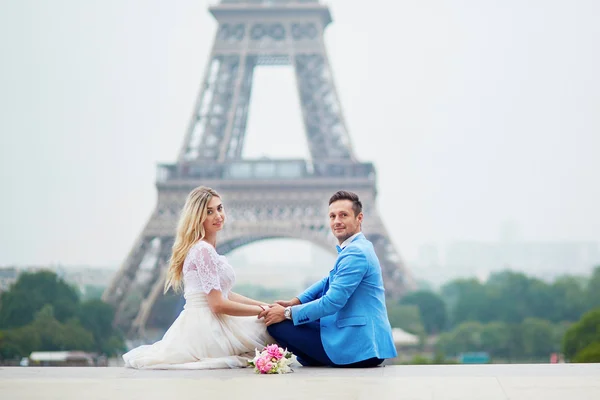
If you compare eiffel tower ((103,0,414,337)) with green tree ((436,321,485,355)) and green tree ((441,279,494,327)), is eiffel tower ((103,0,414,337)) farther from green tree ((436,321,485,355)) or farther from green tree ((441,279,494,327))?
green tree ((441,279,494,327))

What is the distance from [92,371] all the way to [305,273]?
74.9m

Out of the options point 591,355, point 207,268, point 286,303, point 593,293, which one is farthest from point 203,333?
point 593,293

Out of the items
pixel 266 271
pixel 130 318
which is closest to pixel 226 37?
pixel 130 318

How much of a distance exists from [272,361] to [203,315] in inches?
25.3

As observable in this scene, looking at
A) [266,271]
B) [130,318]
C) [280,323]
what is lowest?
[280,323]

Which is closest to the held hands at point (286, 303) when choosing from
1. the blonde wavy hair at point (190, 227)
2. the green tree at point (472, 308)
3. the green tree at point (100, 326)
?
the blonde wavy hair at point (190, 227)

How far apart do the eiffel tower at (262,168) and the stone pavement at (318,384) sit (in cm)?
2392

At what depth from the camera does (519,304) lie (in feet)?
140

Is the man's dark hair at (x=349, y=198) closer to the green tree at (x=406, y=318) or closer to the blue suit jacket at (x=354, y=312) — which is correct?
the blue suit jacket at (x=354, y=312)

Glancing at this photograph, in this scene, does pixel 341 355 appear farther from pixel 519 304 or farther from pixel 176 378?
pixel 519 304

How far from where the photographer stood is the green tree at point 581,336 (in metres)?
28.8

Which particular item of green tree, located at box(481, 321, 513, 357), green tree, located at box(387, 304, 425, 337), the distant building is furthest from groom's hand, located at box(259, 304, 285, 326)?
the distant building

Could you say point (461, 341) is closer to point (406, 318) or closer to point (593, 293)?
point (406, 318)

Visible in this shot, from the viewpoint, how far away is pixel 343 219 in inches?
260
